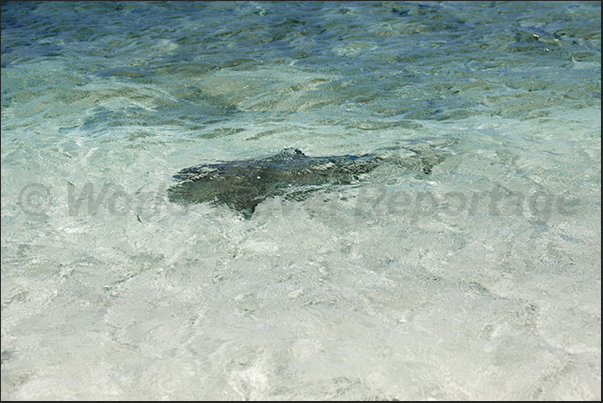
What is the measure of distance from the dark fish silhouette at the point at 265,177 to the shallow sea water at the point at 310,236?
0.16 meters

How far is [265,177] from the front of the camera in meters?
5.44

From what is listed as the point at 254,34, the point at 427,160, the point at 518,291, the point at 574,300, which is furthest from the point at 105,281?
the point at 254,34

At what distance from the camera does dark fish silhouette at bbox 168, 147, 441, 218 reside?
16.7ft

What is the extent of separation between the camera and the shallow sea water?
2.99m

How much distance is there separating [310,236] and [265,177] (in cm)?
114

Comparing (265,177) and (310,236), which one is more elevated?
(265,177)

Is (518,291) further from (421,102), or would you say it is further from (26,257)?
(421,102)

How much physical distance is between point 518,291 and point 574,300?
1.14 feet

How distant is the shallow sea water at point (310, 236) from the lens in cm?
299

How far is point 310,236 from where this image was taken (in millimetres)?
4547

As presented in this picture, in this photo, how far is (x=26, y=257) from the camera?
4203 mm

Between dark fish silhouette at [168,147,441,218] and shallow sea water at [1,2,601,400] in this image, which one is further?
dark fish silhouette at [168,147,441,218]

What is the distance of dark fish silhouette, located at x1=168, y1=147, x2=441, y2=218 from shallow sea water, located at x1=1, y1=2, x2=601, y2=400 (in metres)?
0.16

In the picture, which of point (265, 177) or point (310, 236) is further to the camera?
point (265, 177)
